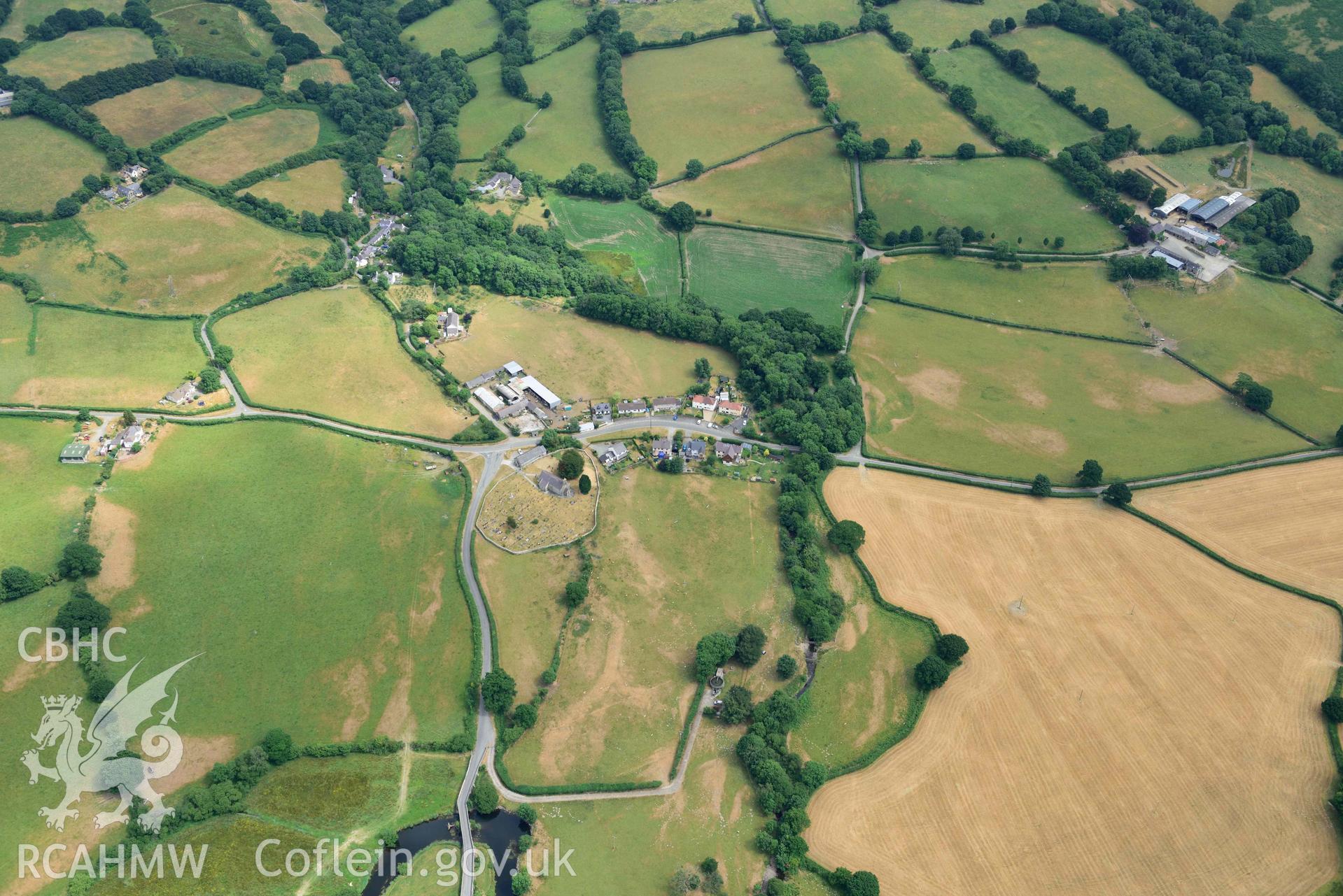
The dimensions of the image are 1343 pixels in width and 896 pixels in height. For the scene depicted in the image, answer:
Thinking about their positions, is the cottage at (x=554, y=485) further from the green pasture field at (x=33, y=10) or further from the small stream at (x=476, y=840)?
the green pasture field at (x=33, y=10)

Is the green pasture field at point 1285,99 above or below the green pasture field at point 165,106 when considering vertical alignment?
above

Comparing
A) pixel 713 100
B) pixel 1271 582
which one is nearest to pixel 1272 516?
pixel 1271 582

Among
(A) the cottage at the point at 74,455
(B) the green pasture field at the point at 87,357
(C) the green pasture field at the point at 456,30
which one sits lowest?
(A) the cottage at the point at 74,455

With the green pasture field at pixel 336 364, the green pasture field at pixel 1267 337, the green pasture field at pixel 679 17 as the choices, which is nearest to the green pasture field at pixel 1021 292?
the green pasture field at pixel 1267 337

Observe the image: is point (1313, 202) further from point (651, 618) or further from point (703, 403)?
point (651, 618)

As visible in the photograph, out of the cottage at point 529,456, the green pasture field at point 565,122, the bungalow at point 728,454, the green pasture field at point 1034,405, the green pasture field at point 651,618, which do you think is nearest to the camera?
the green pasture field at point 651,618

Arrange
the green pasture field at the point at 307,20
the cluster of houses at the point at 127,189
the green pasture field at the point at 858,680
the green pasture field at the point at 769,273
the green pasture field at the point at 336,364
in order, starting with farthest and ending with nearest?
the green pasture field at the point at 307,20 → the cluster of houses at the point at 127,189 → the green pasture field at the point at 769,273 → the green pasture field at the point at 336,364 → the green pasture field at the point at 858,680

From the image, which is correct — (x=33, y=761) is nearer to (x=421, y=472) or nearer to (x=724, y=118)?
(x=421, y=472)
